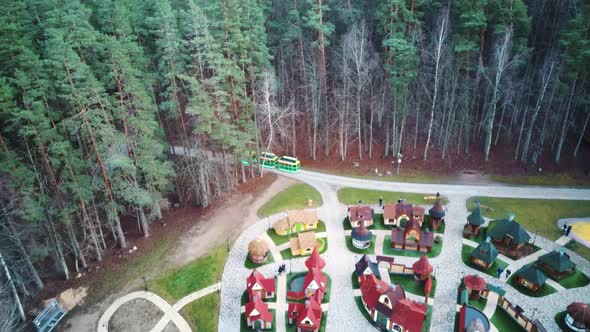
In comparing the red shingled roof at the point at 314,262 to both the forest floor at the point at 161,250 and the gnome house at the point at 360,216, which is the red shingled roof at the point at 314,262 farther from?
the forest floor at the point at 161,250

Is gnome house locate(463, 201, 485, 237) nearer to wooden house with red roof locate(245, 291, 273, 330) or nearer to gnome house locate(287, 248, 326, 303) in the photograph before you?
gnome house locate(287, 248, 326, 303)

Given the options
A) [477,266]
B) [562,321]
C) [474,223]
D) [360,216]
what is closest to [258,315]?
[360,216]

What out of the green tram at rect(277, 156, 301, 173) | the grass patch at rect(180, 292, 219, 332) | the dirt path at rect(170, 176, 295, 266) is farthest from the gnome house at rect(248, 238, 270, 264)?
the green tram at rect(277, 156, 301, 173)

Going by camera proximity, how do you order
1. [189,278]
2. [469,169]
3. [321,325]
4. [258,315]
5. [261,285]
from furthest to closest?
1. [469,169]
2. [189,278]
3. [261,285]
4. [321,325]
5. [258,315]

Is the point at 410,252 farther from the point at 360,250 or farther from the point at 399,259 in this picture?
the point at 360,250

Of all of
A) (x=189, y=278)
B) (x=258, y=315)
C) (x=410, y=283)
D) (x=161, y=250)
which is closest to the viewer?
(x=258, y=315)
